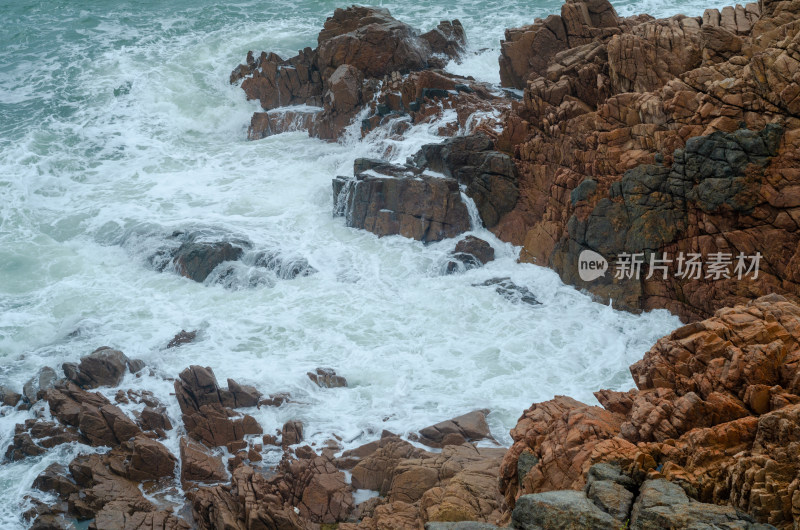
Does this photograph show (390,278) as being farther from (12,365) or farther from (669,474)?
(669,474)

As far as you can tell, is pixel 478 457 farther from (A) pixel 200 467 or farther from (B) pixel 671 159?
(B) pixel 671 159

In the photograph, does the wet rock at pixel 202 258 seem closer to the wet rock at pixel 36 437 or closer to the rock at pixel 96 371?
the rock at pixel 96 371

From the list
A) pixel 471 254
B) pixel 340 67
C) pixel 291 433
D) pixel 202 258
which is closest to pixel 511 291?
pixel 471 254

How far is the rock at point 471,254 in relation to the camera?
2308 cm

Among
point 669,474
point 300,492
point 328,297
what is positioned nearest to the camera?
point 669,474

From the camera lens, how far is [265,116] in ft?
112

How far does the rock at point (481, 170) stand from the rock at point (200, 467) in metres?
12.6

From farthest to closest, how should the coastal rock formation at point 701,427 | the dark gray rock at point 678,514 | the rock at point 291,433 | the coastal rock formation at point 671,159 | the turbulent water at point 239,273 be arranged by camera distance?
the turbulent water at point 239,273 → the coastal rock formation at point 671,159 → the rock at point 291,433 → the coastal rock formation at point 701,427 → the dark gray rock at point 678,514

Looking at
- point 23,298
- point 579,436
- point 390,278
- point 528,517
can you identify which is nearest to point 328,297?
point 390,278

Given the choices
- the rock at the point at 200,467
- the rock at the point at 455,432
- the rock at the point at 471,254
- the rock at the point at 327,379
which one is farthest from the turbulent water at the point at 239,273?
the rock at the point at 200,467

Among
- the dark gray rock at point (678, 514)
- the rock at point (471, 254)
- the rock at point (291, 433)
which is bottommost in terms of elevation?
the rock at point (291, 433)

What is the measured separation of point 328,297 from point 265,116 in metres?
14.9

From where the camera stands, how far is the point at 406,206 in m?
24.8

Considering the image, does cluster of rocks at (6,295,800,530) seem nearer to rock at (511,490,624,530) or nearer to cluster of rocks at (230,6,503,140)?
rock at (511,490,624,530)
